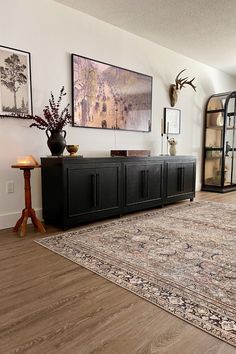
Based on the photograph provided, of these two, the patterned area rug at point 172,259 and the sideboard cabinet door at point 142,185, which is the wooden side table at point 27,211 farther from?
the sideboard cabinet door at point 142,185

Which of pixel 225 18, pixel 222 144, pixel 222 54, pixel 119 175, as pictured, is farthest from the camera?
pixel 222 144

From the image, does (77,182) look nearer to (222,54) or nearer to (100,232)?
(100,232)

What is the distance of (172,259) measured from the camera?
2057mm

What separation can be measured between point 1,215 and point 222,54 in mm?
4703

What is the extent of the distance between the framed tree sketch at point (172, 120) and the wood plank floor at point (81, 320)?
138 inches

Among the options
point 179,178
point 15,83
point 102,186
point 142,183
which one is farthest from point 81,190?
point 179,178

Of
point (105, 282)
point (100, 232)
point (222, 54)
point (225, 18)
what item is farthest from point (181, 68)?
point (105, 282)

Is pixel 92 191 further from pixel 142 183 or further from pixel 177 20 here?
pixel 177 20

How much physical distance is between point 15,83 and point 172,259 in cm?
242

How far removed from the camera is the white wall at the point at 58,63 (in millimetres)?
2896

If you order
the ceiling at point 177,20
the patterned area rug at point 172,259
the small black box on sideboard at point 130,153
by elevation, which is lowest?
the patterned area rug at point 172,259

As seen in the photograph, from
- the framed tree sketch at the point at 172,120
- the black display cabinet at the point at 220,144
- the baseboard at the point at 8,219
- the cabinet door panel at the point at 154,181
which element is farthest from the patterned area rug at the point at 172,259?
the black display cabinet at the point at 220,144

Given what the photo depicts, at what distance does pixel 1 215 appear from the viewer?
9.50 ft

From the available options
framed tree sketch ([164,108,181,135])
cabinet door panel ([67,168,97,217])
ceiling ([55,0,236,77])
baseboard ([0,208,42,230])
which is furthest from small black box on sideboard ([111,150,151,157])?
ceiling ([55,0,236,77])
